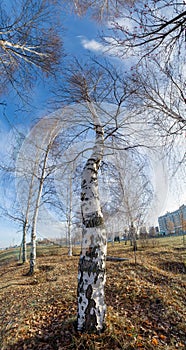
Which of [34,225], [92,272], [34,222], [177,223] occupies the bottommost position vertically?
[177,223]

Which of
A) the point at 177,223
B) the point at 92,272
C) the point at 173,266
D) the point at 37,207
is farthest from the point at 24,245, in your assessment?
the point at 177,223

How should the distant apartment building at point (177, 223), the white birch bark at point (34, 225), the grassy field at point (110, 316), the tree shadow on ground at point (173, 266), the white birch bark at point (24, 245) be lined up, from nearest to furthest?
the grassy field at point (110, 316) < the tree shadow on ground at point (173, 266) < the white birch bark at point (34, 225) < the white birch bark at point (24, 245) < the distant apartment building at point (177, 223)

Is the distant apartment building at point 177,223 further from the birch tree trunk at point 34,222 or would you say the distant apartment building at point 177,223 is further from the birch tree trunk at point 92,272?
the birch tree trunk at point 92,272

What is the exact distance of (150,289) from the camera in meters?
5.02

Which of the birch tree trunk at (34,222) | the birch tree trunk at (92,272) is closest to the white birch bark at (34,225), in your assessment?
the birch tree trunk at (34,222)

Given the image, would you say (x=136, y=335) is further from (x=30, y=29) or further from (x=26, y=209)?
(x=26, y=209)

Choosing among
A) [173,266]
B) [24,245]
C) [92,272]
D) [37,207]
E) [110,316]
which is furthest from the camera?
[24,245]

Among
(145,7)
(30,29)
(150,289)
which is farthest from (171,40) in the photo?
(150,289)

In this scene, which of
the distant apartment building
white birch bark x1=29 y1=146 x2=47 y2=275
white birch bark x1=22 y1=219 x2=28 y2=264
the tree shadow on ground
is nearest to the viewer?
the tree shadow on ground

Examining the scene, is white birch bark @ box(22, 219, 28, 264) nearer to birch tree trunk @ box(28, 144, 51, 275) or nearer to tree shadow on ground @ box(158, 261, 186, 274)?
birch tree trunk @ box(28, 144, 51, 275)

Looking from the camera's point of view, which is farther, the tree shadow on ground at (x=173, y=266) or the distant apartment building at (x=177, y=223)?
the distant apartment building at (x=177, y=223)

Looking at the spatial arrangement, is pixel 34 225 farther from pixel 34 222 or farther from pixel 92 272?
pixel 92 272

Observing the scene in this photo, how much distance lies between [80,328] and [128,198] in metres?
10.4

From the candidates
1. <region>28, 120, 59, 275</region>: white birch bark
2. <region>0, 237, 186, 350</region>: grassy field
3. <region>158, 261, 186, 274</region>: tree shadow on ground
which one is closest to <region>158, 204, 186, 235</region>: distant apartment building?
<region>158, 261, 186, 274</region>: tree shadow on ground
